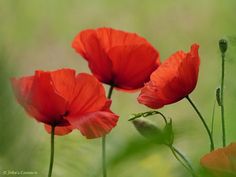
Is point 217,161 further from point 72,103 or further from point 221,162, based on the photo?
point 72,103

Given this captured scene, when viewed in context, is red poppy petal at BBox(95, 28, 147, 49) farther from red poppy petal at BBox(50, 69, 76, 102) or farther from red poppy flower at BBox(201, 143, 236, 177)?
red poppy flower at BBox(201, 143, 236, 177)

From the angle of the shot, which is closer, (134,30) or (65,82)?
(65,82)

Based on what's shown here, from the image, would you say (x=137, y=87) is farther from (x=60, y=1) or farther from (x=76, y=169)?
(x=60, y=1)

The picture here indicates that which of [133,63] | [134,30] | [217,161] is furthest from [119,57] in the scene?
[134,30]

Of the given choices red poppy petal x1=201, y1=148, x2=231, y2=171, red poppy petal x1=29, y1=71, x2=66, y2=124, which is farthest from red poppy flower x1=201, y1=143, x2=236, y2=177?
red poppy petal x1=29, y1=71, x2=66, y2=124

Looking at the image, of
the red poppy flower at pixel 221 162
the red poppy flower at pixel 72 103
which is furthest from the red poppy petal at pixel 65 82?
the red poppy flower at pixel 221 162

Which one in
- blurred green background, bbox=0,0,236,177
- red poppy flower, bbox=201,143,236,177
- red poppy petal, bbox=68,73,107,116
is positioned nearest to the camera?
red poppy flower, bbox=201,143,236,177

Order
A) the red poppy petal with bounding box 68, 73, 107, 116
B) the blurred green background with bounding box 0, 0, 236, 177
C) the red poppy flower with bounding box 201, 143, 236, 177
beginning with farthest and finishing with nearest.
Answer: the blurred green background with bounding box 0, 0, 236, 177
the red poppy petal with bounding box 68, 73, 107, 116
the red poppy flower with bounding box 201, 143, 236, 177

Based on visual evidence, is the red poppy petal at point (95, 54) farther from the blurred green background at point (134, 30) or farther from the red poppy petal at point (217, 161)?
the red poppy petal at point (217, 161)
